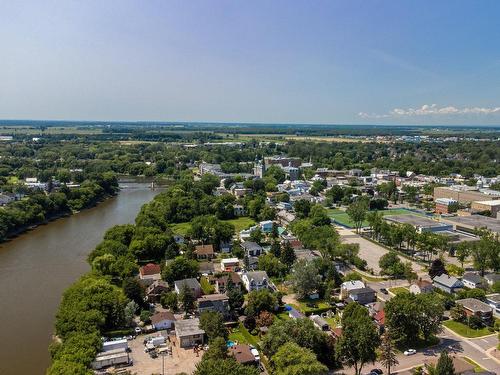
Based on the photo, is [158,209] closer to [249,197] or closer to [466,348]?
[249,197]

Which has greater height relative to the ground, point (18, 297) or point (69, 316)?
point (69, 316)

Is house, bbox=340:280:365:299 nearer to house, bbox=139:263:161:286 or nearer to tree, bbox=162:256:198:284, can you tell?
tree, bbox=162:256:198:284

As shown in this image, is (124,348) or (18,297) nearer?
(124,348)

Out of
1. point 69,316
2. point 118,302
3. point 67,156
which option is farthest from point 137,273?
point 67,156

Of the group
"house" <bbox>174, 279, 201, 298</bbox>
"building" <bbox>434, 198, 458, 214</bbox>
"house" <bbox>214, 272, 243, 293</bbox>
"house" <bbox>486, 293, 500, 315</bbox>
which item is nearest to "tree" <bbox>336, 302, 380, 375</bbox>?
"house" <bbox>214, 272, 243, 293</bbox>

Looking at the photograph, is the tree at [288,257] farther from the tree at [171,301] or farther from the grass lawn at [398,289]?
the tree at [171,301]
